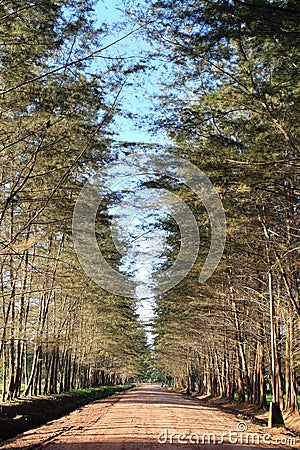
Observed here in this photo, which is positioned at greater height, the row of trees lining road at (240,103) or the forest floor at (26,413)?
the row of trees lining road at (240,103)

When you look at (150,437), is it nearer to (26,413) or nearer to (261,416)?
(26,413)

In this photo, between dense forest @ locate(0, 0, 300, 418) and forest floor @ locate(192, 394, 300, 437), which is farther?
forest floor @ locate(192, 394, 300, 437)

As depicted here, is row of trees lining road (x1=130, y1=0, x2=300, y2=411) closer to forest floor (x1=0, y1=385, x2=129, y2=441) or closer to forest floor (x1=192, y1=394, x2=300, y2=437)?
forest floor (x1=192, y1=394, x2=300, y2=437)

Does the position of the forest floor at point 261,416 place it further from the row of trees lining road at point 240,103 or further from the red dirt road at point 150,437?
the row of trees lining road at point 240,103

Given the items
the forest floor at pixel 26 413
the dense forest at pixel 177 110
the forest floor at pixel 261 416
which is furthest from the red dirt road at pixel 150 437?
the dense forest at pixel 177 110

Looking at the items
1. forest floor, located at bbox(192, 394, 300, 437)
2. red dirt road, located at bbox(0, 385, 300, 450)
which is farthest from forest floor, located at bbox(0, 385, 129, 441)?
forest floor, located at bbox(192, 394, 300, 437)

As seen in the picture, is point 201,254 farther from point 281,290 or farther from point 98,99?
point 98,99

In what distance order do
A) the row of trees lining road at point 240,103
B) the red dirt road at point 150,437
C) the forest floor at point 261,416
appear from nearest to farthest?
the row of trees lining road at point 240,103, the red dirt road at point 150,437, the forest floor at point 261,416

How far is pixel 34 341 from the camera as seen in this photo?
526 inches

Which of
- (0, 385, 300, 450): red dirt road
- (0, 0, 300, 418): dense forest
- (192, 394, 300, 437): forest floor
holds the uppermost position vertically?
(0, 0, 300, 418): dense forest

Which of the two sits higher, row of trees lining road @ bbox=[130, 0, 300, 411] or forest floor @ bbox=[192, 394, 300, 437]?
row of trees lining road @ bbox=[130, 0, 300, 411]

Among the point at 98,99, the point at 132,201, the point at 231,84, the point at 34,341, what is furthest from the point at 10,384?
the point at 231,84

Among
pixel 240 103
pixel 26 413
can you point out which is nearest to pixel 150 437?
pixel 26 413

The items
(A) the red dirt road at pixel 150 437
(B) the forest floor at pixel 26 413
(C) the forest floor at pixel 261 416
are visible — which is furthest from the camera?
(C) the forest floor at pixel 261 416
